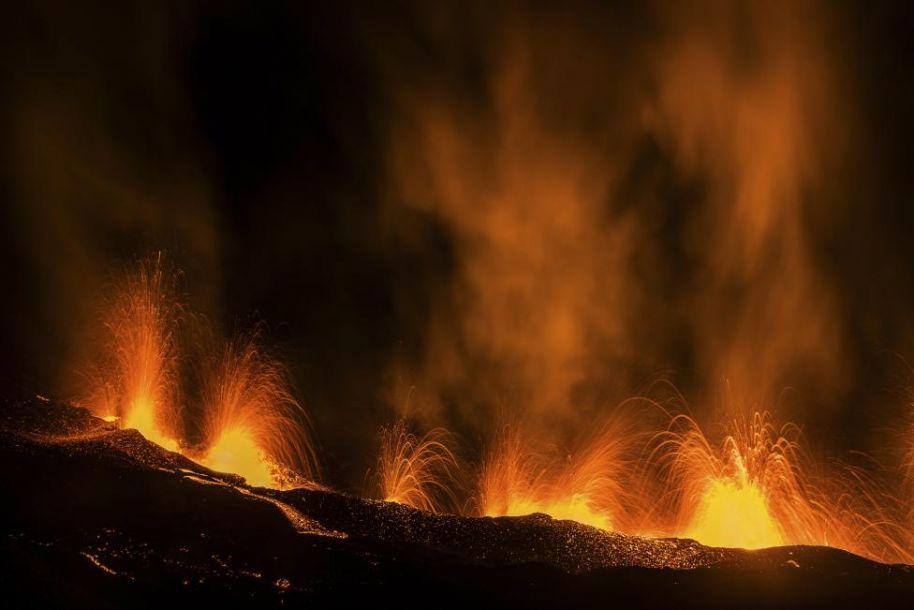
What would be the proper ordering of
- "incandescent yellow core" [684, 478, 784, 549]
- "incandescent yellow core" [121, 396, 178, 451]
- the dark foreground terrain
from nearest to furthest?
the dark foreground terrain
"incandescent yellow core" [684, 478, 784, 549]
"incandescent yellow core" [121, 396, 178, 451]

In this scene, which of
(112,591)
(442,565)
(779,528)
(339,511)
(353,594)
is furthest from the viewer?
(779,528)

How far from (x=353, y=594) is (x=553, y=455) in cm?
1456

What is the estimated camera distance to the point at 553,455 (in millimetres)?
25594

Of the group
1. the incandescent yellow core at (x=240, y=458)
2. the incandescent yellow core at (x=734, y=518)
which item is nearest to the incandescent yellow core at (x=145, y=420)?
the incandescent yellow core at (x=240, y=458)

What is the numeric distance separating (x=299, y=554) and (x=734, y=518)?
37.2 ft

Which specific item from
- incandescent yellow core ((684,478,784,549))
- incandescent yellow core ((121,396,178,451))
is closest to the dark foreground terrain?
incandescent yellow core ((121,396,178,451))

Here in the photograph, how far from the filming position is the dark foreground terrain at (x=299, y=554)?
11.2m

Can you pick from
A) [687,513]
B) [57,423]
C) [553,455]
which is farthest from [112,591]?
[553,455]

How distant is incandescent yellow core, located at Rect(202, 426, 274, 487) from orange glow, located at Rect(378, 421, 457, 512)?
4763 millimetres

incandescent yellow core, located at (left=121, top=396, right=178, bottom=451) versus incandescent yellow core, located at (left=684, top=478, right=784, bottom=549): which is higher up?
incandescent yellow core, located at (left=121, top=396, right=178, bottom=451)

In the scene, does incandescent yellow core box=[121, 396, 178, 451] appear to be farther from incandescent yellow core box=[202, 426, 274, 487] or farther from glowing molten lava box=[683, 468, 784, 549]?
glowing molten lava box=[683, 468, 784, 549]

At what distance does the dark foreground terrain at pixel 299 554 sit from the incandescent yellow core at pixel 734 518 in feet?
16.2

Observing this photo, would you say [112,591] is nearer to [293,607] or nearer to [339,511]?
[293,607]

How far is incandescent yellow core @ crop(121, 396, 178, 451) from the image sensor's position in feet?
62.0
